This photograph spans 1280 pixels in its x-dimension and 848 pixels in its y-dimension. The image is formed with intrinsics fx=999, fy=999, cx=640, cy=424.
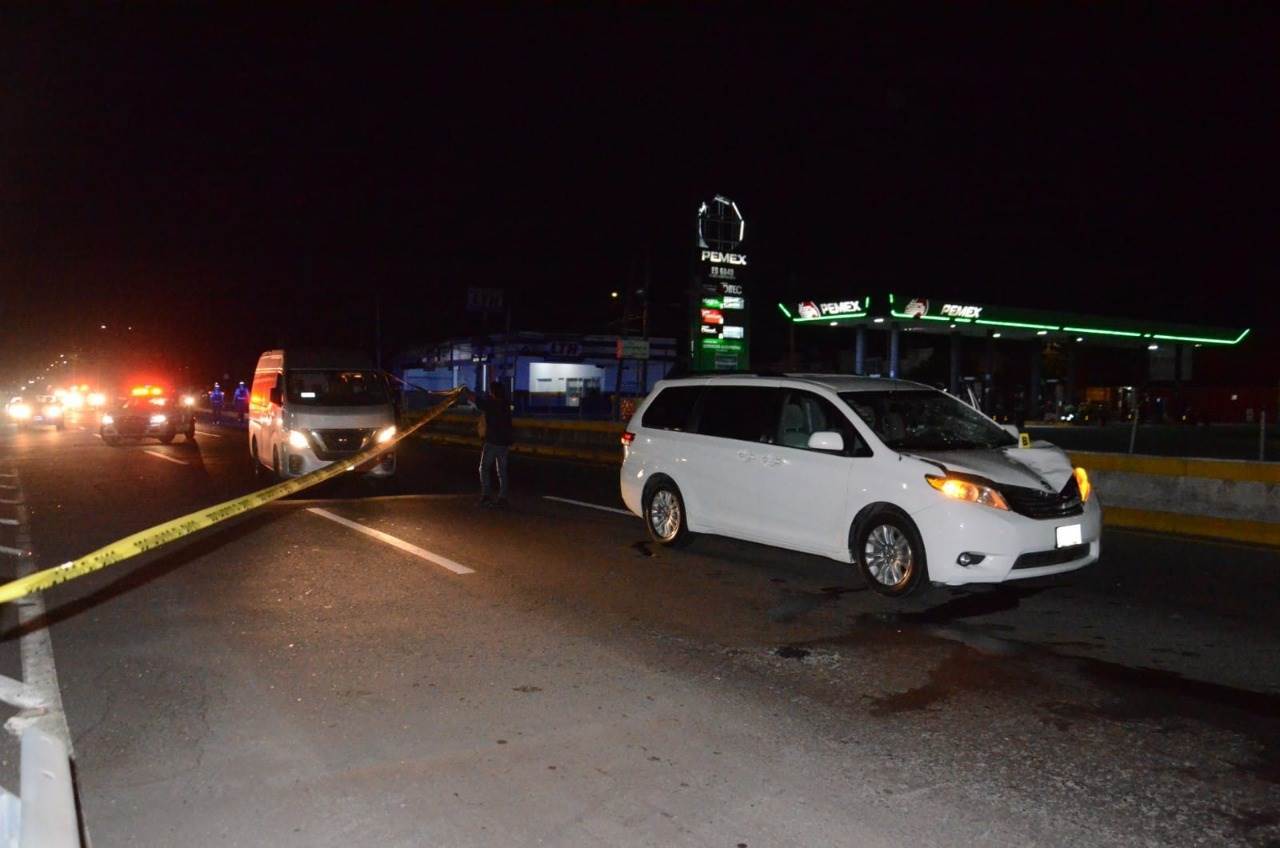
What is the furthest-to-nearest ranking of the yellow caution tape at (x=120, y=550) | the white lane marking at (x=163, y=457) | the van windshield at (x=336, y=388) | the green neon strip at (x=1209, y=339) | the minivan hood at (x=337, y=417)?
the green neon strip at (x=1209, y=339), the white lane marking at (x=163, y=457), the van windshield at (x=336, y=388), the minivan hood at (x=337, y=417), the yellow caution tape at (x=120, y=550)

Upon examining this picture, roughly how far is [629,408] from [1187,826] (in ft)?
79.0

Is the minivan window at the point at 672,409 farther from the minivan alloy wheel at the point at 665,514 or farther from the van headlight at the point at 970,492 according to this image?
the van headlight at the point at 970,492

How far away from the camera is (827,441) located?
312 inches

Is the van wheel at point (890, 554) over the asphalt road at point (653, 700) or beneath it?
over

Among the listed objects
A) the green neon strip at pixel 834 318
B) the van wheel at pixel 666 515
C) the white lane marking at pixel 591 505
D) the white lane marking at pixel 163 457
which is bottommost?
the white lane marking at pixel 163 457

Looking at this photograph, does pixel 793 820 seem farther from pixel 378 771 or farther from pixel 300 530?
pixel 300 530

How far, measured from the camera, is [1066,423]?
47969 millimetres

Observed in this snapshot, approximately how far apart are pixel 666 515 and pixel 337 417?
7034 mm

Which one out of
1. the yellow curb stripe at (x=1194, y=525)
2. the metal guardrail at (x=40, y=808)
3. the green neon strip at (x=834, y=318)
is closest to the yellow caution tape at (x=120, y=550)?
the metal guardrail at (x=40, y=808)

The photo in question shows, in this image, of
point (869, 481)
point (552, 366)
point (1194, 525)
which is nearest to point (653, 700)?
point (869, 481)

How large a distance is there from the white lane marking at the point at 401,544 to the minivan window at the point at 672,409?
8.15ft

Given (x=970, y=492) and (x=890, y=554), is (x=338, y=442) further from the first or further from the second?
(x=970, y=492)

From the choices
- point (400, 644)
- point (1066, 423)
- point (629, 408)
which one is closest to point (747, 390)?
point (400, 644)

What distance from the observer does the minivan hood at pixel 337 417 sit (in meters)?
14.9
